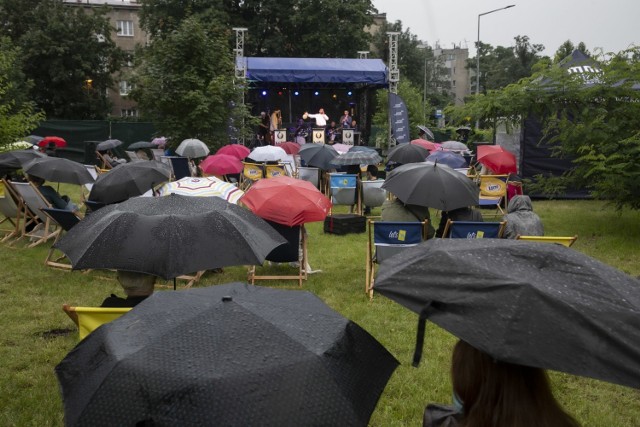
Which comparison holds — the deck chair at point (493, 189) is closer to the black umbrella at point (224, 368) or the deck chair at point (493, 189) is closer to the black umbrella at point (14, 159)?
the black umbrella at point (14, 159)

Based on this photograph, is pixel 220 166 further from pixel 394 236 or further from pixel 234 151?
pixel 394 236

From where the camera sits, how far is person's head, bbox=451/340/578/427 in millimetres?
1851

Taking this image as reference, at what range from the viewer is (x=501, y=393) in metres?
1.89

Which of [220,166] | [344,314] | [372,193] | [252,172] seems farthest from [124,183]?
[252,172]

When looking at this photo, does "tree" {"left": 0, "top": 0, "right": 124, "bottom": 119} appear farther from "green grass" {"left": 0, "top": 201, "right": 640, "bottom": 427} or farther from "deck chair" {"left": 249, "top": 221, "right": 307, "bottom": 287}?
"deck chair" {"left": 249, "top": 221, "right": 307, "bottom": 287}

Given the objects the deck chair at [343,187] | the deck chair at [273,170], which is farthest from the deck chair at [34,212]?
the deck chair at [273,170]

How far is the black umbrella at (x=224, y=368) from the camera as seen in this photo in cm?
193

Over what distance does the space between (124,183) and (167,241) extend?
4.26 m

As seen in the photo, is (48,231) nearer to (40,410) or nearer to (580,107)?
(40,410)

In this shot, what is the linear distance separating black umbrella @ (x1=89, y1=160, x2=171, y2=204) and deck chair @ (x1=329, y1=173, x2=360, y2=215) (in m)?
4.36

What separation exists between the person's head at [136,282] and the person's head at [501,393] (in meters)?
2.51

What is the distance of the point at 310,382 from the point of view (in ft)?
6.72

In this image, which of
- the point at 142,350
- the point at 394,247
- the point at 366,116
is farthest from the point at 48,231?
the point at 366,116

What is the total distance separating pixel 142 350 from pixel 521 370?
1193mm
